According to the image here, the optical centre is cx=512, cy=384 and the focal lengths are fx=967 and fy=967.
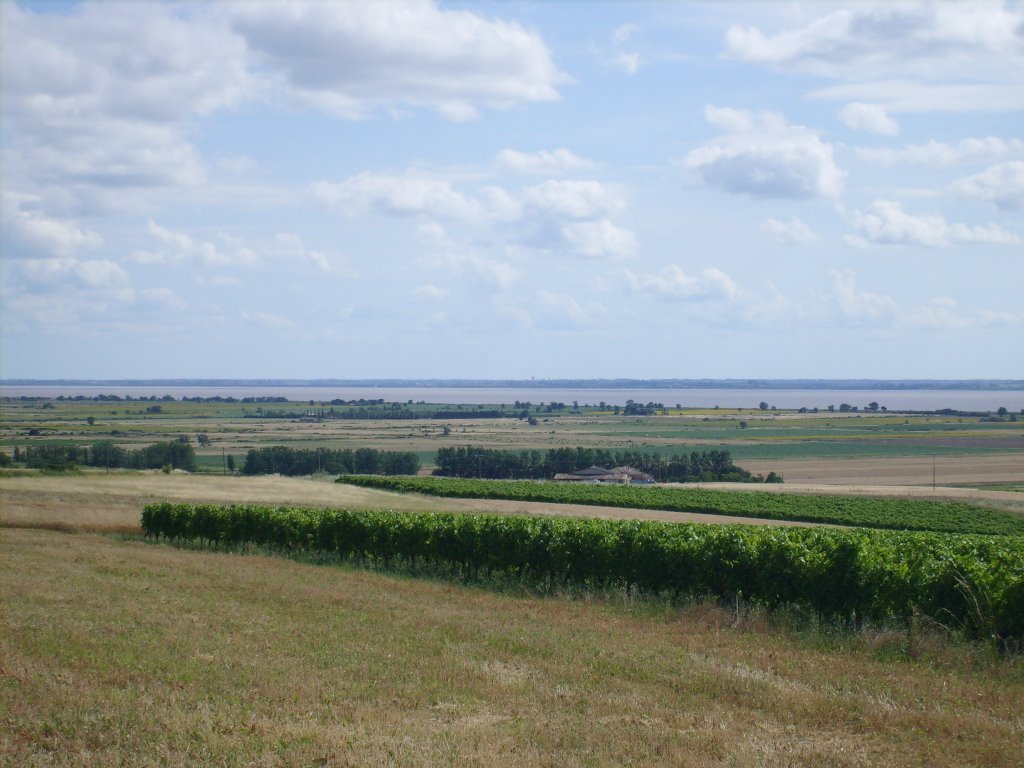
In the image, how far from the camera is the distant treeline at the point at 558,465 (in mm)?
85562

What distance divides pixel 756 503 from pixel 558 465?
3416 cm

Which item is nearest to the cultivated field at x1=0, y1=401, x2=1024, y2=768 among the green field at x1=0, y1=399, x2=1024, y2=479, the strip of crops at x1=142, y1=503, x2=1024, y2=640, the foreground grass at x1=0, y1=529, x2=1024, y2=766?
the foreground grass at x1=0, y1=529, x2=1024, y2=766

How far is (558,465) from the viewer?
A: 288 feet

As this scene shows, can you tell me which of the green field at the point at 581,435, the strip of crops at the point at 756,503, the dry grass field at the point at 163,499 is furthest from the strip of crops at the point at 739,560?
the green field at the point at 581,435

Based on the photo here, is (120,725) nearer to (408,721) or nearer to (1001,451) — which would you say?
(408,721)

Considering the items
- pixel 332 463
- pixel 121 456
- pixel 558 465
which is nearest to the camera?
pixel 558 465

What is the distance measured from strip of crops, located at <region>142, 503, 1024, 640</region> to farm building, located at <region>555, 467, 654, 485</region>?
55.8 meters

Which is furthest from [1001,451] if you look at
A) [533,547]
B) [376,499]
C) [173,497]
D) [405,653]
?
[405,653]

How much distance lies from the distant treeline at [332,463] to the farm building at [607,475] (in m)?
16.6

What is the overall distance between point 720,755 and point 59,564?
1735 cm

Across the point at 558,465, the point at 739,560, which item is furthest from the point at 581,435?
the point at 739,560

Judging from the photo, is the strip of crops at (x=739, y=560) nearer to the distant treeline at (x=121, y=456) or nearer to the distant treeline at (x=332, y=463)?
the distant treeline at (x=332, y=463)

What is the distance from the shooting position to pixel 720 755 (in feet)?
27.3

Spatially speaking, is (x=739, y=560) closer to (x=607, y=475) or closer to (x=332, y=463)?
(x=607, y=475)
